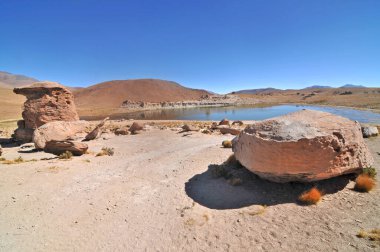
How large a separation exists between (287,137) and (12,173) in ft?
31.1

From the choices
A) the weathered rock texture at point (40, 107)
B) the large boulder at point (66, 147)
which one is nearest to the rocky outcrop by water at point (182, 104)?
the weathered rock texture at point (40, 107)

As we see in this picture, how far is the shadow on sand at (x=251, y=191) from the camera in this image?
22.6 ft

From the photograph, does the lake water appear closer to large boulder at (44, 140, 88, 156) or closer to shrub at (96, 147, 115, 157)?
shrub at (96, 147, 115, 157)

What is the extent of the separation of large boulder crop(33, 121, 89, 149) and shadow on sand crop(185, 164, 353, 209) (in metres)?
9.63

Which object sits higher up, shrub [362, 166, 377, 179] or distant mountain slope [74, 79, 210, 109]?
distant mountain slope [74, 79, 210, 109]

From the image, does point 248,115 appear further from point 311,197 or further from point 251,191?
point 311,197

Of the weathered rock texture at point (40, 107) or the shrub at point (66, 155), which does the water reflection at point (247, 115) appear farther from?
the shrub at point (66, 155)

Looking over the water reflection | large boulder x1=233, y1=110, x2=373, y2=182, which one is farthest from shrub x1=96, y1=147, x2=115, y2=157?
the water reflection

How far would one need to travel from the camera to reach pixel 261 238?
17.7ft

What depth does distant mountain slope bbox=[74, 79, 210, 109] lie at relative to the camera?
114700mm

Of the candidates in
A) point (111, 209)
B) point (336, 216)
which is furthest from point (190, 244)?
point (336, 216)

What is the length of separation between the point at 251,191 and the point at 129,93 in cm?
12194

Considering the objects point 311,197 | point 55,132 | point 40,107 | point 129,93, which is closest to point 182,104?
point 129,93

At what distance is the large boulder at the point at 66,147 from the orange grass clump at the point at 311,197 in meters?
10.3
